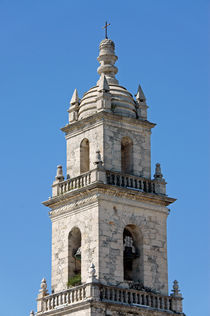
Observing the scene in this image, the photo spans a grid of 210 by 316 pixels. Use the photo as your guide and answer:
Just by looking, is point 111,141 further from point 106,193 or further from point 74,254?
point 74,254

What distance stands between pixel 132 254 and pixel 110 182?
318 centimetres

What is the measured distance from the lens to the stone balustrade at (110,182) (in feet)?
143

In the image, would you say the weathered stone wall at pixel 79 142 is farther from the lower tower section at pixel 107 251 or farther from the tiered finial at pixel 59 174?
the lower tower section at pixel 107 251

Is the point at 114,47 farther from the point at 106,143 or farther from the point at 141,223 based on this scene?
the point at 141,223

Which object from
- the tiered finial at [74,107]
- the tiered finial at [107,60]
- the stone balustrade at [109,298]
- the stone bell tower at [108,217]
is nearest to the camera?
the stone balustrade at [109,298]

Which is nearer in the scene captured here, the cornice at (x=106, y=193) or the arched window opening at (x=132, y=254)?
the cornice at (x=106, y=193)

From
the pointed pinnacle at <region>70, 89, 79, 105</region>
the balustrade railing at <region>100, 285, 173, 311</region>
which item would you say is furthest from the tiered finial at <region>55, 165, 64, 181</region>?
the balustrade railing at <region>100, 285, 173, 311</region>

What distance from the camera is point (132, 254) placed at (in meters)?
43.7

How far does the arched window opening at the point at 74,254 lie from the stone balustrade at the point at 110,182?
78.6 inches

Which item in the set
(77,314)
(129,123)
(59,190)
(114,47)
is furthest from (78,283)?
(114,47)

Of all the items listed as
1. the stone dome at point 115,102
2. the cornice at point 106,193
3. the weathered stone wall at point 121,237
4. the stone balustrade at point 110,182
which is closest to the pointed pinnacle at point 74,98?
the stone dome at point 115,102

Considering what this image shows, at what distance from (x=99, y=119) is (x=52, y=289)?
7.60m

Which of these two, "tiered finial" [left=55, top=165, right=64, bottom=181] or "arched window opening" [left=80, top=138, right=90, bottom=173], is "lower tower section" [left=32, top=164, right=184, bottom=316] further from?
"arched window opening" [left=80, top=138, right=90, bottom=173]

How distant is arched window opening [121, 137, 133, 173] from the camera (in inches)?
1784
